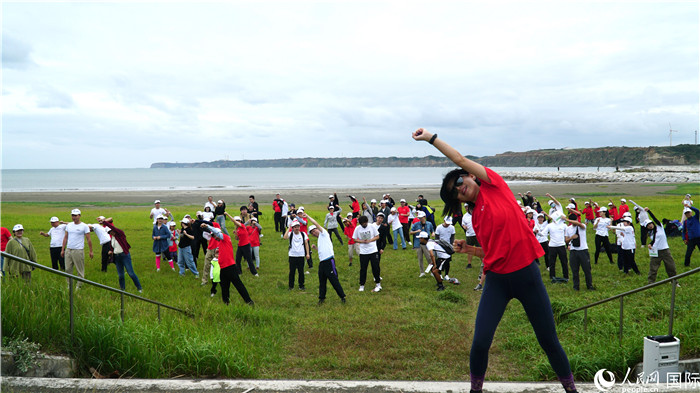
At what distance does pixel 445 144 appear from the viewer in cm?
312

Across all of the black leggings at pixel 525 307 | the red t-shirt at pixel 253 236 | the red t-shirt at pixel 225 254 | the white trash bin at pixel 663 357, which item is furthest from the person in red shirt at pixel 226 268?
the white trash bin at pixel 663 357

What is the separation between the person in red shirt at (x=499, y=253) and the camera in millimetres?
3197

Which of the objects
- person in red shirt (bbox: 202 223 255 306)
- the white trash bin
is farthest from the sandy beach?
the white trash bin

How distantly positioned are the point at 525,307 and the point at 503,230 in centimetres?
61

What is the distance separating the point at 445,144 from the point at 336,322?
569 centimetres

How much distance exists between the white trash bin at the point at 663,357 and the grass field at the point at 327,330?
0.68 metres

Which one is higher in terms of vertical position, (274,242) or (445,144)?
(445,144)

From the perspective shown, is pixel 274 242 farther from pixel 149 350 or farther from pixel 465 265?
pixel 149 350

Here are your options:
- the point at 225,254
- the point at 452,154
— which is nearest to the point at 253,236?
the point at 225,254

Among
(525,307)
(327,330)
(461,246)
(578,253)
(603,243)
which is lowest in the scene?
(327,330)

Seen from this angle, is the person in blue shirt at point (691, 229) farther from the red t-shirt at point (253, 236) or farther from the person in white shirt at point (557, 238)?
the red t-shirt at point (253, 236)

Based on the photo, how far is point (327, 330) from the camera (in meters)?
7.48

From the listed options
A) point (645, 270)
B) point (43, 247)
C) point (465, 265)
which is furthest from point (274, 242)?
point (645, 270)

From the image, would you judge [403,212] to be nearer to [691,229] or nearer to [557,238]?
[557,238]
